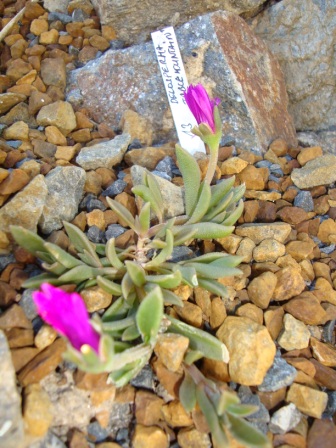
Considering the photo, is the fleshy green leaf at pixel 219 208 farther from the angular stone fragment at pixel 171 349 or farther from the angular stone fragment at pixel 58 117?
the angular stone fragment at pixel 58 117

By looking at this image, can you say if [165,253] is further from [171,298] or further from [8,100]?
[8,100]

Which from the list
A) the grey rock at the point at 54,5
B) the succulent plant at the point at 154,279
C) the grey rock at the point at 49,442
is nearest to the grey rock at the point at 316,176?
the succulent plant at the point at 154,279

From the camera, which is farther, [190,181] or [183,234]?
[190,181]

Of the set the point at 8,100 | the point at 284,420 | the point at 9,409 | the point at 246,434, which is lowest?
the point at 284,420

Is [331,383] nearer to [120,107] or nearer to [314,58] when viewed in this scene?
[120,107]

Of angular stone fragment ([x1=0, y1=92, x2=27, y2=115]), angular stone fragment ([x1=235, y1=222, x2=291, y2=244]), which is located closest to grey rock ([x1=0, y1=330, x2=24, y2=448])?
angular stone fragment ([x1=235, y1=222, x2=291, y2=244])

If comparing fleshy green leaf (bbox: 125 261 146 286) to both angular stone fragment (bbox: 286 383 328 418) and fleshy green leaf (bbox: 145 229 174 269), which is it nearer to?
fleshy green leaf (bbox: 145 229 174 269)

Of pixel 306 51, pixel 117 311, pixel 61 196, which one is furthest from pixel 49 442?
pixel 306 51

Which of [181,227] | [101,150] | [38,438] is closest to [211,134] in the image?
[181,227]
